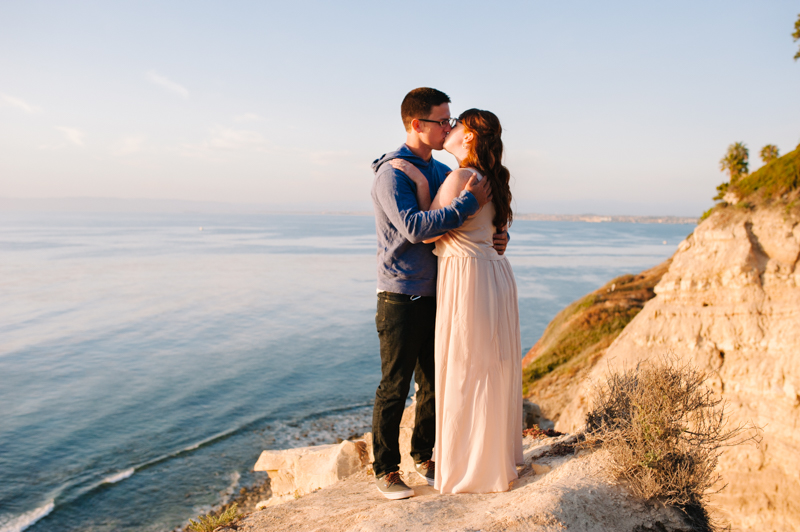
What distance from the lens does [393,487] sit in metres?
3.91

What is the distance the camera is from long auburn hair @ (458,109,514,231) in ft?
11.8

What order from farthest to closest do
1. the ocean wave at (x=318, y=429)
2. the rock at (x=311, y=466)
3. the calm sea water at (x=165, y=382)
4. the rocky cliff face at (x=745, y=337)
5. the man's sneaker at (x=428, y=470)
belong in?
the ocean wave at (x=318, y=429), the calm sea water at (x=165, y=382), the rocky cliff face at (x=745, y=337), the rock at (x=311, y=466), the man's sneaker at (x=428, y=470)

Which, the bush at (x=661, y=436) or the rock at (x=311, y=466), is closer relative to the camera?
the bush at (x=661, y=436)

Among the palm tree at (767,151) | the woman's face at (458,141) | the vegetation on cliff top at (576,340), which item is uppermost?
the palm tree at (767,151)

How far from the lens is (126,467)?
1362 centimetres

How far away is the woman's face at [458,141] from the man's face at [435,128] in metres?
0.05

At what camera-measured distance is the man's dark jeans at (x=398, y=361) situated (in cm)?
378

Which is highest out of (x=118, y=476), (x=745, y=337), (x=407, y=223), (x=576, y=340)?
(x=407, y=223)

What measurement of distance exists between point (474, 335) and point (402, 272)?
74 centimetres

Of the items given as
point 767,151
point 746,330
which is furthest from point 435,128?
point 767,151

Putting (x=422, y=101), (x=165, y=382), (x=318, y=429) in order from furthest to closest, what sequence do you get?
1. (x=165, y=382)
2. (x=318, y=429)
3. (x=422, y=101)

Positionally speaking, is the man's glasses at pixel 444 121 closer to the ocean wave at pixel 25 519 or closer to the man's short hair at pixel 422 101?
the man's short hair at pixel 422 101

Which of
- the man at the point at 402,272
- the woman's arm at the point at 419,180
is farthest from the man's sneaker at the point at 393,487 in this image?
the woman's arm at the point at 419,180

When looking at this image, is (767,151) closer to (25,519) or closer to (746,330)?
(746,330)
